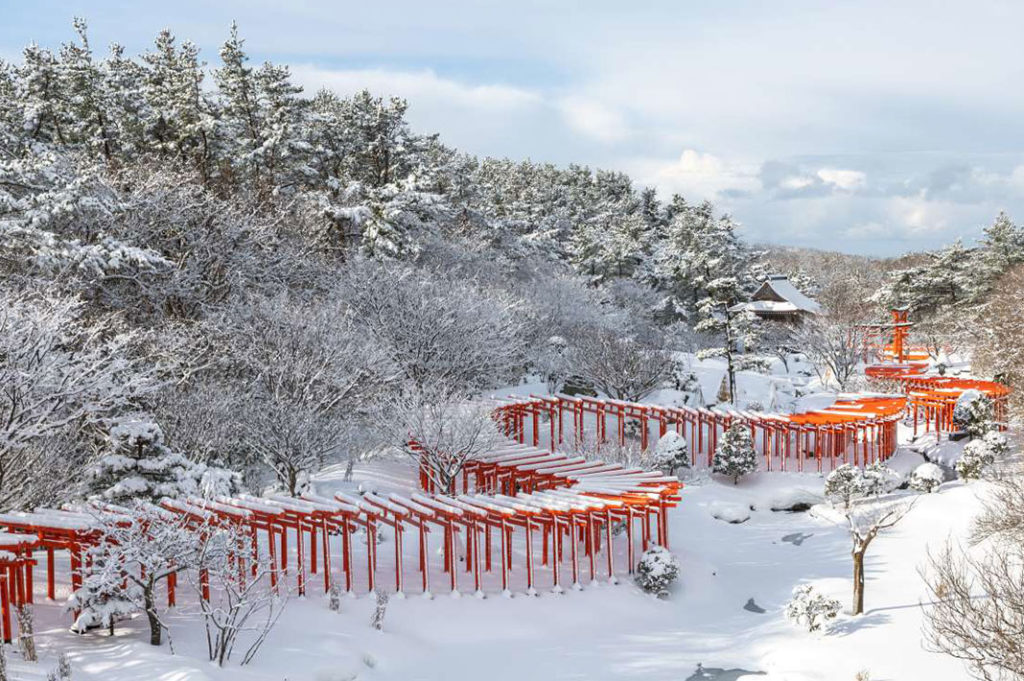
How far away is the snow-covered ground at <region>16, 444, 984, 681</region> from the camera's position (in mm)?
13883

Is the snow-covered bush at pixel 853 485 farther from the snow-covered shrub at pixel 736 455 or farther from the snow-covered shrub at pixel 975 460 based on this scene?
the snow-covered shrub at pixel 736 455

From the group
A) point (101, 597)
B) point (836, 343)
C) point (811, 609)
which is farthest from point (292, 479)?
point (836, 343)

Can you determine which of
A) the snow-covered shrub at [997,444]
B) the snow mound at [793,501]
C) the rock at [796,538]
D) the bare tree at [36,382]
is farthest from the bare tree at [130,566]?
the snow-covered shrub at [997,444]

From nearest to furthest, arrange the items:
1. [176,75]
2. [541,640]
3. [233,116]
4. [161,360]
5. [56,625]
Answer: [56,625], [541,640], [161,360], [176,75], [233,116]

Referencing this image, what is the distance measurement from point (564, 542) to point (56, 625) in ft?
41.2

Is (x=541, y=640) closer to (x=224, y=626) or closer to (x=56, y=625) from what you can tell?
(x=224, y=626)

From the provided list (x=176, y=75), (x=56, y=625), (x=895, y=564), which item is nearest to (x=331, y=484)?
(x=56, y=625)

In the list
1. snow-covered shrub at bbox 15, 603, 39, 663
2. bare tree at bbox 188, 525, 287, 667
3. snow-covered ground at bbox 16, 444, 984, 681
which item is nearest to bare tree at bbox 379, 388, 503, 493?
snow-covered ground at bbox 16, 444, 984, 681

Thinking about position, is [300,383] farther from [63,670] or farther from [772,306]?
[772,306]

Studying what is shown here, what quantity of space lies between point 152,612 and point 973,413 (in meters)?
29.1

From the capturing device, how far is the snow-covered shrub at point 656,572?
19688mm

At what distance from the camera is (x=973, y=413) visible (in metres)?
30.6

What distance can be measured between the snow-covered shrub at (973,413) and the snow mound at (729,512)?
10.7 m

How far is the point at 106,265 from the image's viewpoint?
885 inches
